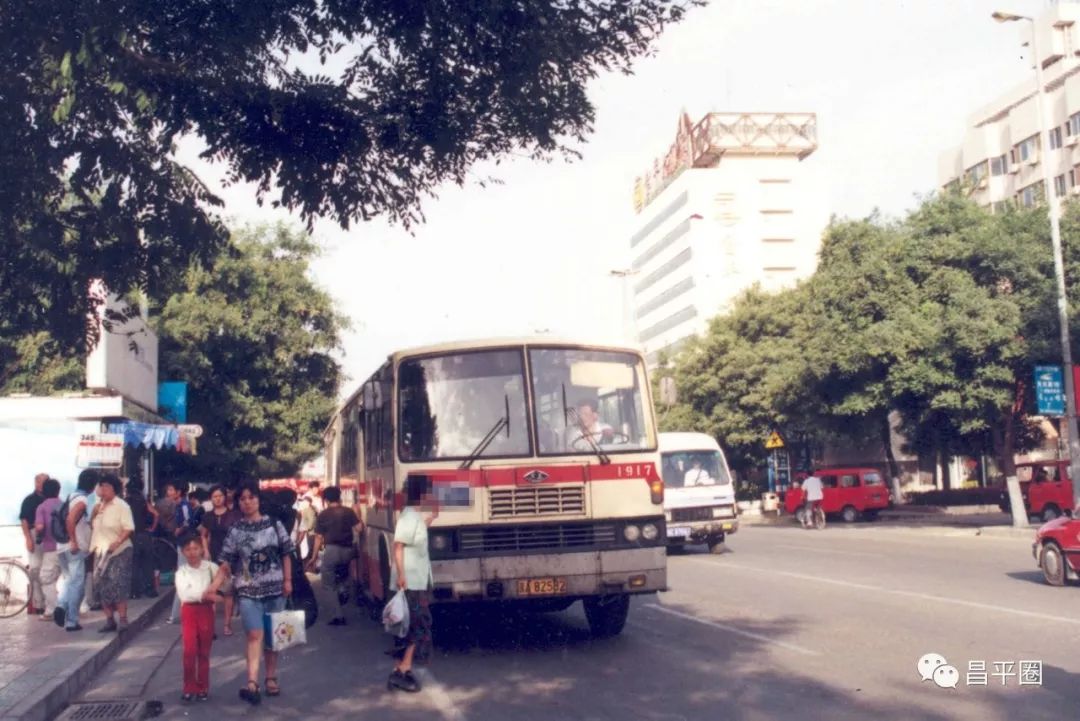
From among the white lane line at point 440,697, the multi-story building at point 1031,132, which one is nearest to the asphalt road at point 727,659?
the white lane line at point 440,697

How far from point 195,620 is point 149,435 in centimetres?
1378

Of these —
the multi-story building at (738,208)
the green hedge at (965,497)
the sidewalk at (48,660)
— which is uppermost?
the multi-story building at (738,208)

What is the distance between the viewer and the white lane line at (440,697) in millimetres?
8884

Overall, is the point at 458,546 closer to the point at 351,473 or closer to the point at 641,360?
the point at 641,360

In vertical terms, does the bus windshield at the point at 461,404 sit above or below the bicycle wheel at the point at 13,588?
above

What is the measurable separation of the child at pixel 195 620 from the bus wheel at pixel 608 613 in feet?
13.6

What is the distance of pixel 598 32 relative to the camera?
909 centimetres

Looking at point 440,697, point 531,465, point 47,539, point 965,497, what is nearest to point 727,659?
point 531,465

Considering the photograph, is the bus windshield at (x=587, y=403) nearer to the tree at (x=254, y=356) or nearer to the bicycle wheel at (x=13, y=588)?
the bicycle wheel at (x=13, y=588)

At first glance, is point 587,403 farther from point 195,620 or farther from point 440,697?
point 195,620

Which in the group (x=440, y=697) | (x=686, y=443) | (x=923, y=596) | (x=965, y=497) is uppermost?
(x=686, y=443)

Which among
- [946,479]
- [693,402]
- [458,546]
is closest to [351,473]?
[458,546]

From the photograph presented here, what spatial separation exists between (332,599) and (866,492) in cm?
3133

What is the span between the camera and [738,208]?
96.4 m
